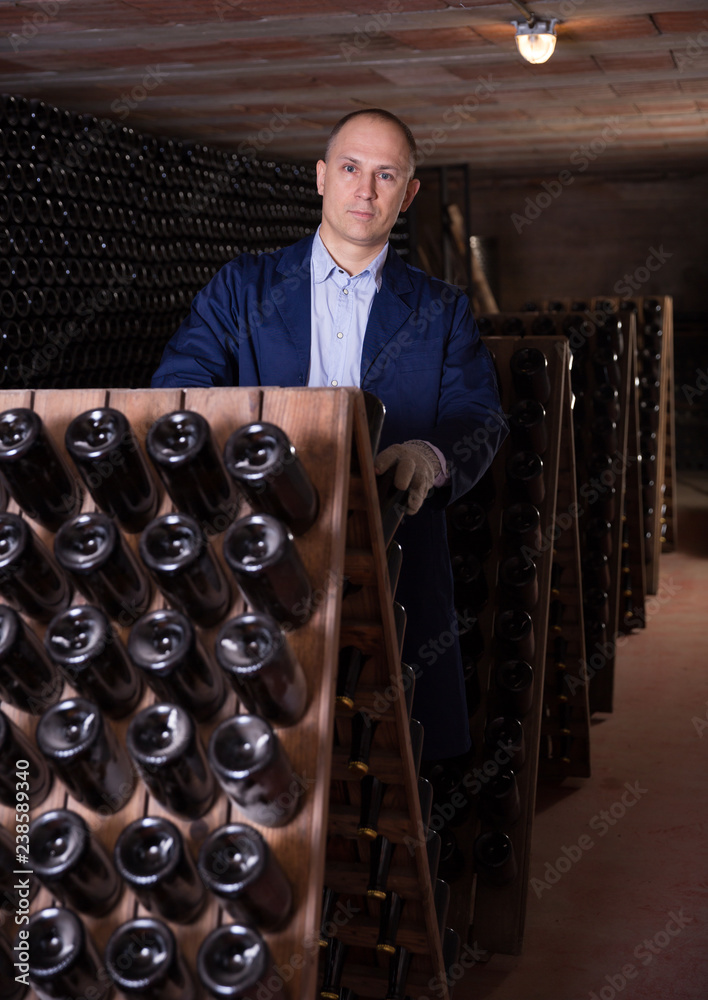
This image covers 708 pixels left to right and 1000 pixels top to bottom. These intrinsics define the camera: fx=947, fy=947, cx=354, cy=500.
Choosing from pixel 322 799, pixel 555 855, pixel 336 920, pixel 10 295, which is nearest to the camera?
pixel 322 799

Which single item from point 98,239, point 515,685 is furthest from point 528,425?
point 98,239

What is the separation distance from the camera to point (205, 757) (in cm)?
106

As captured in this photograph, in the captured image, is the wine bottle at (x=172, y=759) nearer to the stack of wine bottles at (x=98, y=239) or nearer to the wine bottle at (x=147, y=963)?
the wine bottle at (x=147, y=963)

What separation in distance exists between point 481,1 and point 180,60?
44.9 inches

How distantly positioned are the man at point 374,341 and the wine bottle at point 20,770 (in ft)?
2.68

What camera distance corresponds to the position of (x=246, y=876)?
98cm

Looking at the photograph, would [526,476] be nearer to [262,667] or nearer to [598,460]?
[598,460]

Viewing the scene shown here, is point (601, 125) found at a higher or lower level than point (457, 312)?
higher

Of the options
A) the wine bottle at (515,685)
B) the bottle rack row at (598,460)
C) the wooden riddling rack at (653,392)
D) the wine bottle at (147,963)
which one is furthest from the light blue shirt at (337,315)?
the wooden riddling rack at (653,392)

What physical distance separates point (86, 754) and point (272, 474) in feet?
1.22

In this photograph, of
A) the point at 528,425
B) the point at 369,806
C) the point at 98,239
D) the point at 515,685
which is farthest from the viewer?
the point at 98,239

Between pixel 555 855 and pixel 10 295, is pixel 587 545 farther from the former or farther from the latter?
pixel 10 295

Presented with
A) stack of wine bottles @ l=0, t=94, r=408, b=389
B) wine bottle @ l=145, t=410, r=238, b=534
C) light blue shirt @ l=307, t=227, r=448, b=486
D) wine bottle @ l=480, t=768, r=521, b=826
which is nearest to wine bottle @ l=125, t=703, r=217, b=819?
wine bottle @ l=145, t=410, r=238, b=534

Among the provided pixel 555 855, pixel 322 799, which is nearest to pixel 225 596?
pixel 322 799
